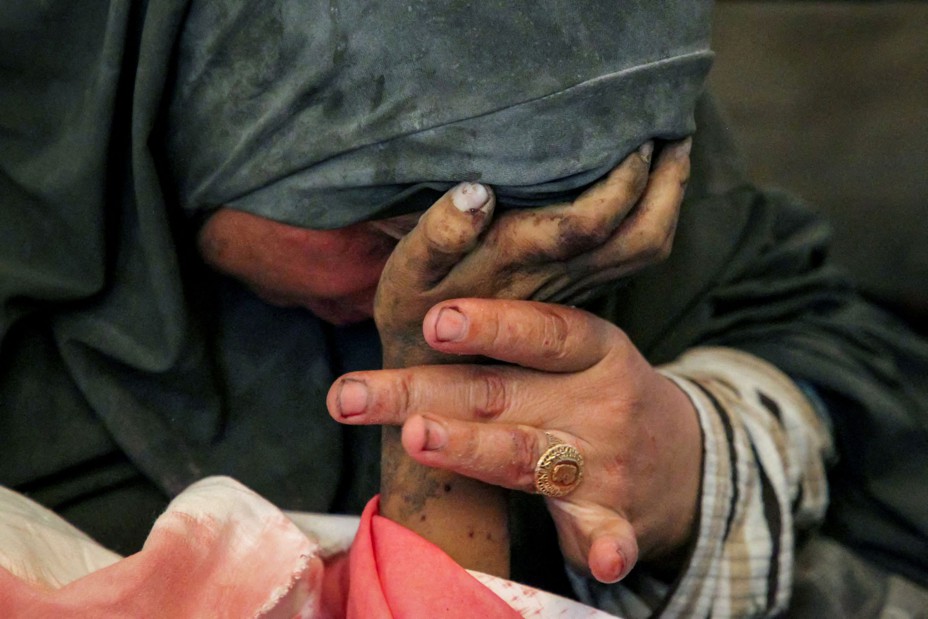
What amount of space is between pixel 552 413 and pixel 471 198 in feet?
0.55

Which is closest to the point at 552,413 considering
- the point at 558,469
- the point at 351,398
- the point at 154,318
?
the point at 558,469

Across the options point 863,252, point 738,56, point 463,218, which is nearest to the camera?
point 463,218

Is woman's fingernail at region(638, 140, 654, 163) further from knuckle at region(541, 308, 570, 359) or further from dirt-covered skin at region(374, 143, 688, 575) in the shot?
knuckle at region(541, 308, 570, 359)

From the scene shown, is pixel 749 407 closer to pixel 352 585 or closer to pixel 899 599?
pixel 899 599

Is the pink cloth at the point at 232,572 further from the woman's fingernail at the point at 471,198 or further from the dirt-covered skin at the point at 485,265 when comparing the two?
the woman's fingernail at the point at 471,198

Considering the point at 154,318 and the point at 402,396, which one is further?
the point at 154,318

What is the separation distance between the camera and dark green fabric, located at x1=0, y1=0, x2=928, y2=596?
0.69 m

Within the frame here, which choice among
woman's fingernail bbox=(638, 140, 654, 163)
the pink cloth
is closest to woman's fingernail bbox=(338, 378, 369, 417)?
the pink cloth

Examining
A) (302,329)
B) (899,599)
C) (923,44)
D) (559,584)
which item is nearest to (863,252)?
(923,44)

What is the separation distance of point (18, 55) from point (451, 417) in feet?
1.31

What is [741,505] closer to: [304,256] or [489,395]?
[489,395]

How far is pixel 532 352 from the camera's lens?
26.2 inches

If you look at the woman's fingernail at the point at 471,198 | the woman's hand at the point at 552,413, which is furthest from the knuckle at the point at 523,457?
the woman's fingernail at the point at 471,198

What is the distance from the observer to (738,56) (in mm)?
1876
